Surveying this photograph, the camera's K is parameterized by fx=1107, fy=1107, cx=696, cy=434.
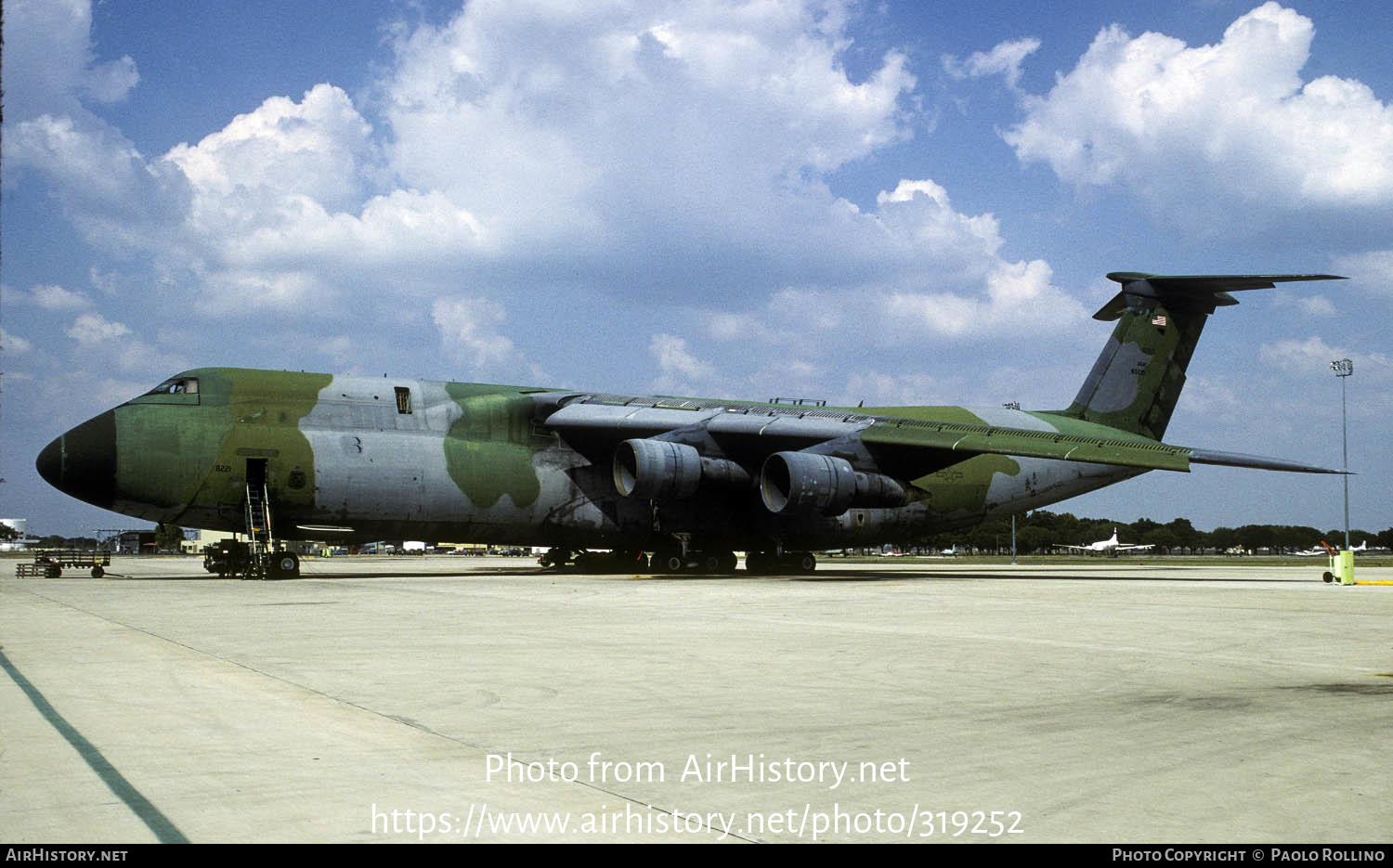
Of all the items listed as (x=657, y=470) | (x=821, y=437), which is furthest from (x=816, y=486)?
(x=657, y=470)

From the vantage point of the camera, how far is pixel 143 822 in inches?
178

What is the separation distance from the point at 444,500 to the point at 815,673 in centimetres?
1986

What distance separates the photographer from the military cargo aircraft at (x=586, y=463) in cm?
2600

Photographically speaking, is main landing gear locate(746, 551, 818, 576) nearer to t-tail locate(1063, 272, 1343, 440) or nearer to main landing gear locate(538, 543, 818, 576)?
main landing gear locate(538, 543, 818, 576)

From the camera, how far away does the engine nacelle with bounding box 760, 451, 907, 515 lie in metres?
27.1

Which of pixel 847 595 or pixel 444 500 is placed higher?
pixel 444 500

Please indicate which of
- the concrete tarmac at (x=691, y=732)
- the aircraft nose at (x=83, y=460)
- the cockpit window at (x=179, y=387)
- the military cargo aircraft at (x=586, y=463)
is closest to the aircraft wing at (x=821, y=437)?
the military cargo aircraft at (x=586, y=463)

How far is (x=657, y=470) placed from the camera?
89.5 ft

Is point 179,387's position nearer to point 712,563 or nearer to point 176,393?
point 176,393

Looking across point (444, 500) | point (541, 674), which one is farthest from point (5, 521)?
point (541, 674)

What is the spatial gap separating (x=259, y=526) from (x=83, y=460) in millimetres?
4033

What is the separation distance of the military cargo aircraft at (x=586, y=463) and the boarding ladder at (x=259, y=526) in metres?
0.05
